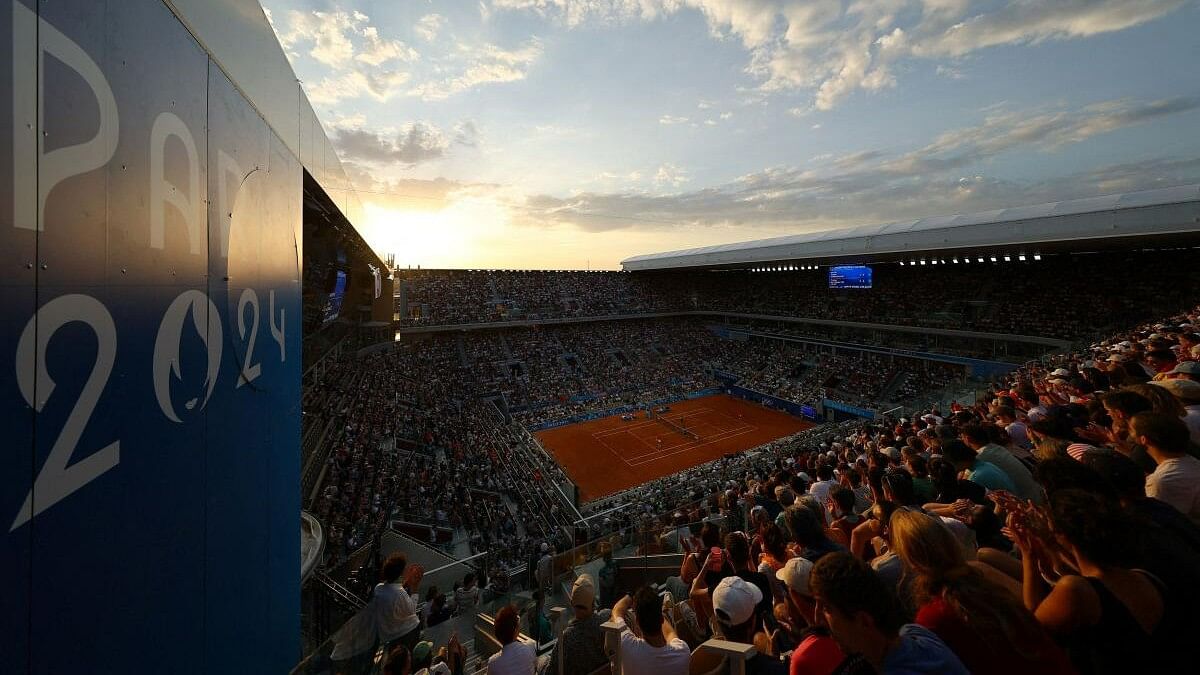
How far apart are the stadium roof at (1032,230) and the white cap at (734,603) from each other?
84.3 ft

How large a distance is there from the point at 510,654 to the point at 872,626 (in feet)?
6.98

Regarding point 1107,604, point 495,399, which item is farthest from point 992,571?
point 495,399

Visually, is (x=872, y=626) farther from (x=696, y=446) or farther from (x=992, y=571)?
(x=696, y=446)

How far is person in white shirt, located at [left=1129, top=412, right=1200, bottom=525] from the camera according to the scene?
3.06 m

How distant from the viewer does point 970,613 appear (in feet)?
6.69

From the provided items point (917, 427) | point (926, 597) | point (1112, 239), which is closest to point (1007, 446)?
point (926, 597)

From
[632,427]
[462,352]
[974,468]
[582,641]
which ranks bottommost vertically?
[632,427]

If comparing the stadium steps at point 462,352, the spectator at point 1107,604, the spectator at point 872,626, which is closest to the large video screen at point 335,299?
the spectator at point 872,626

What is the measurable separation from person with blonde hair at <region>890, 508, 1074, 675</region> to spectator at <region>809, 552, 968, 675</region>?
257 mm

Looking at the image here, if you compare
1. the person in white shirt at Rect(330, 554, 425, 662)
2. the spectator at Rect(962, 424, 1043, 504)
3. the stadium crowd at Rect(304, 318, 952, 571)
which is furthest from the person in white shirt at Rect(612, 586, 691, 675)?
the stadium crowd at Rect(304, 318, 952, 571)

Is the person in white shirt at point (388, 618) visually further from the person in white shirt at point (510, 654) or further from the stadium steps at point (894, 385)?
the stadium steps at point (894, 385)

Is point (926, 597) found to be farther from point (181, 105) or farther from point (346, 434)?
point (346, 434)

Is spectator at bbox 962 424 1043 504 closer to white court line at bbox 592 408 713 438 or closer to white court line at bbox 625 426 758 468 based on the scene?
white court line at bbox 625 426 758 468

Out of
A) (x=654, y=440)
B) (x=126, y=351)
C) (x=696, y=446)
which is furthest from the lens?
(x=654, y=440)
